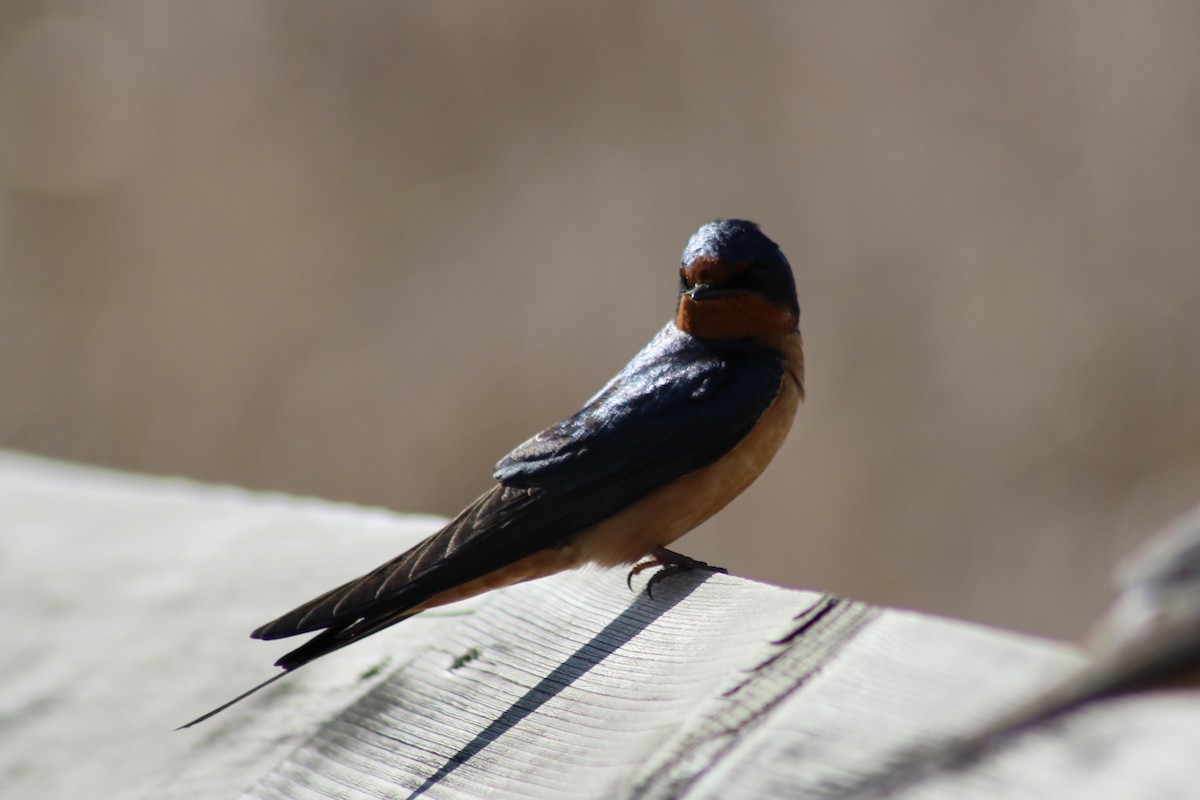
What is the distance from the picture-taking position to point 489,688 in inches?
81.4

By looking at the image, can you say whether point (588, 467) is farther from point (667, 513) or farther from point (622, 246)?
point (622, 246)

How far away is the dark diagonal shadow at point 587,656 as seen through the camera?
1915 millimetres

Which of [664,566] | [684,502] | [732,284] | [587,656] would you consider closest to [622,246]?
[732,284]

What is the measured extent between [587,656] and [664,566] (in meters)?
0.43

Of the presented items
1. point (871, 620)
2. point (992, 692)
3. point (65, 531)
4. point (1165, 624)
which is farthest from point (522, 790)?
point (65, 531)

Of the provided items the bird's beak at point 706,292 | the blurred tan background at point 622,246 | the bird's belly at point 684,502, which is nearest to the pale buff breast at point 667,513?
the bird's belly at point 684,502

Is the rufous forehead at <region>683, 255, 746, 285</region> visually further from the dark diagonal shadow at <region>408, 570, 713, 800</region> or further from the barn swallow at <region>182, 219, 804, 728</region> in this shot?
the dark diagonal shadow at <region>408, 570, 713, 800</region>

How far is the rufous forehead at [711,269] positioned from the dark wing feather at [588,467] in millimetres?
125

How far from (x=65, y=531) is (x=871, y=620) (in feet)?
7.28

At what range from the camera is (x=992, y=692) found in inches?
56.5

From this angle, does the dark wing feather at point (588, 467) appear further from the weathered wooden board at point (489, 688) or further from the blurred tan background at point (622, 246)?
the blurred tan background at point (622, 246)

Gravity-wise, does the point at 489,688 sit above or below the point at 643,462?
below

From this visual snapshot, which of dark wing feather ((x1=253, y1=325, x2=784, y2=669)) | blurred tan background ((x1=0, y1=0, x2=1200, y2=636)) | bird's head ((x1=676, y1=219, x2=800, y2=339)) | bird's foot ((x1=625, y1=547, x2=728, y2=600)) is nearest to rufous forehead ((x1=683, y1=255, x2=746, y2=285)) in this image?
bird's head ((x1=676, y1=219, x2=800, y2=339))

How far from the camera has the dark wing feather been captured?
6.82ft
